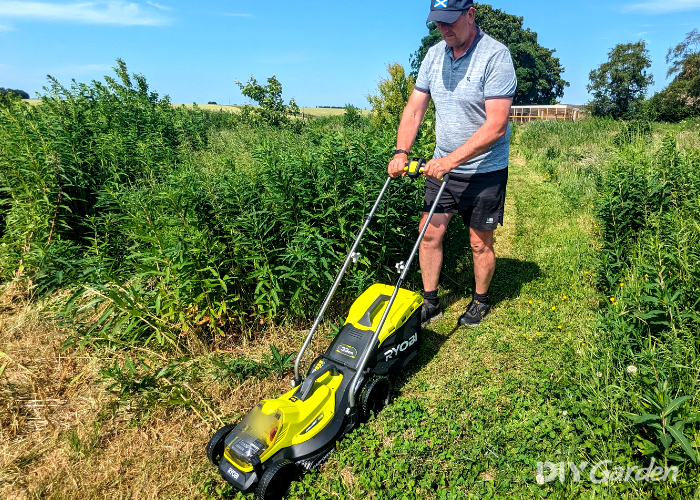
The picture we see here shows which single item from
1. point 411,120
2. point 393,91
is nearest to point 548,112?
point 393,91

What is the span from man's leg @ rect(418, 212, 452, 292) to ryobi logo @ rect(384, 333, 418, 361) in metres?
0.87

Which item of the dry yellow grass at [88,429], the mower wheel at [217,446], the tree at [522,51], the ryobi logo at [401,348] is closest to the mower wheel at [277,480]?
the mower wheel at [217,446]

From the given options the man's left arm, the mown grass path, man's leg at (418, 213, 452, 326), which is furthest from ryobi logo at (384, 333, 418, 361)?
the man's left arm

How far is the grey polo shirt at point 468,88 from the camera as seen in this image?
3314mm

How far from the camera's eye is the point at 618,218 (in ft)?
15.1

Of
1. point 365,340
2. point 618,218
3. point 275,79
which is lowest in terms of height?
point 365,340

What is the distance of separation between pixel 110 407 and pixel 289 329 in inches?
61.5

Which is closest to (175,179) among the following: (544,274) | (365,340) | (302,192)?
(302,192)

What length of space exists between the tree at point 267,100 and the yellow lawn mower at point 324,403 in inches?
486

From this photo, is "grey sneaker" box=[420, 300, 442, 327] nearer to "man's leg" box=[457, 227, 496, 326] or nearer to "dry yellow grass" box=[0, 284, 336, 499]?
"man's leg" box=[457, 227, 496, 326]

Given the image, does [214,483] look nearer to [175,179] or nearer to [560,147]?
[175,179]

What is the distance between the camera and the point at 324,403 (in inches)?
108

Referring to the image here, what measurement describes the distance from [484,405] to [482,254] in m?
1.44

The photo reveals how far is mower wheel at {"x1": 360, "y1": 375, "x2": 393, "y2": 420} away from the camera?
9.66 ft
